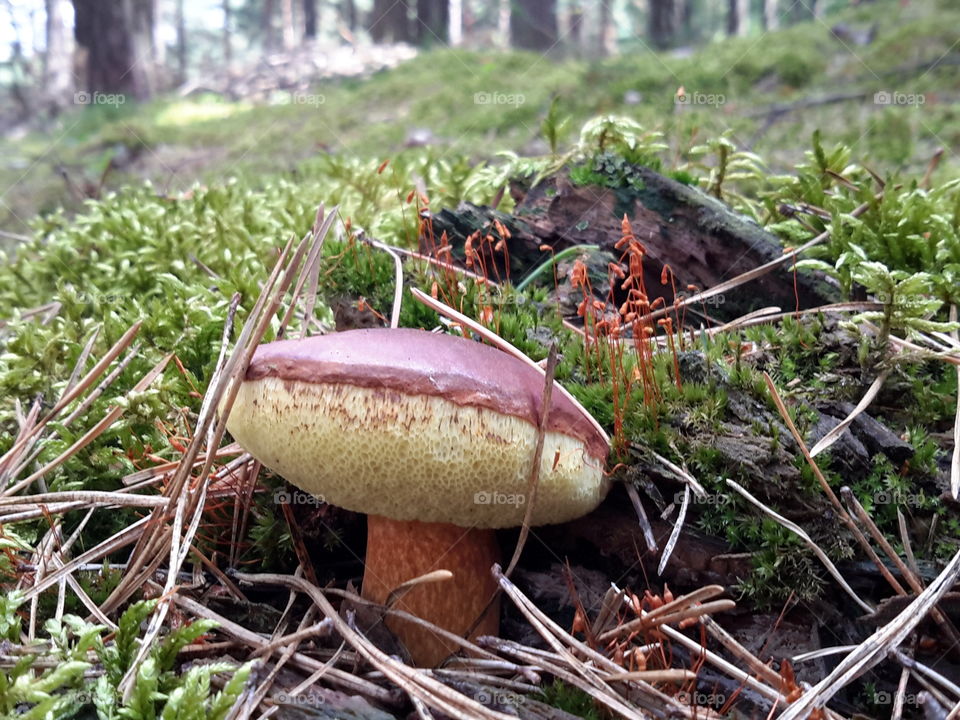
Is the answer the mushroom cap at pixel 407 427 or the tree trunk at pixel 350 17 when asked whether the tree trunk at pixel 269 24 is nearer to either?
the tree trunk at pixel 350 17

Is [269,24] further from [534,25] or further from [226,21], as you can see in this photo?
[534,25]

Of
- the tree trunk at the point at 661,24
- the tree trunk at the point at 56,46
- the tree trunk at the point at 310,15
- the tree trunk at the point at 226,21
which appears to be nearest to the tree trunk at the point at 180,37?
the tree trunk at the point at 226,21

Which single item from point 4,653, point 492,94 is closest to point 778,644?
point 4,653

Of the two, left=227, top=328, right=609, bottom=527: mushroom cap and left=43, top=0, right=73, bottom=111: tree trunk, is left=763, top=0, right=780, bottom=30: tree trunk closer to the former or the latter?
left=43, top=0, right=73, bottom=111: tree trunk

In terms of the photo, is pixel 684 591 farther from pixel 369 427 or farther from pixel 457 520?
pixel 369 427

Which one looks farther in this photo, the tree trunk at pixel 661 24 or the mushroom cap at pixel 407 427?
the tree trunk at pixel 661 24

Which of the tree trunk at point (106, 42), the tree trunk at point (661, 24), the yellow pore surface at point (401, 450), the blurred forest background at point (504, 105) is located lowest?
the yellow pore surface at point (401, 450)

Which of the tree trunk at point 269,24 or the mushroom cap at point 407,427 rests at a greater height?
the tree trunk at point 269,24
